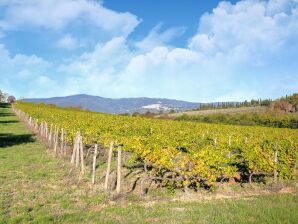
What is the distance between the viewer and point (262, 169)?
604 inches

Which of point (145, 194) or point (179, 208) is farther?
point (145, 194)

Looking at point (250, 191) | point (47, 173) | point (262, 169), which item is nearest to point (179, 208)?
point (250, 191)

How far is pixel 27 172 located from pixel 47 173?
1.08 metres

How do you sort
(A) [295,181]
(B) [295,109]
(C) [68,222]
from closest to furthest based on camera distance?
(C) [68,222] → (A) [295,181] → (B) [295,109]

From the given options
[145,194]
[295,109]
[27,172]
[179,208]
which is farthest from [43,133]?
[295,109]

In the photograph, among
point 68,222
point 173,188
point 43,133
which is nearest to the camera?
point 68,222

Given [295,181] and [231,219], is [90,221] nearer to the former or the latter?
[231,219]

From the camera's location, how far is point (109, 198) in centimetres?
1231

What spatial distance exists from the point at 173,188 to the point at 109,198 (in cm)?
268

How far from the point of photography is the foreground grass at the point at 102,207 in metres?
10.2

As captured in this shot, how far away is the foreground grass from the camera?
401 inches

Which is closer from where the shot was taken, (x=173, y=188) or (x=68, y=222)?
(x=68, y=222)

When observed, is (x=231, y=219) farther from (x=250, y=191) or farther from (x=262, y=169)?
(x=262, y=169)

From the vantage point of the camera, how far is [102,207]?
1141 centimetres
